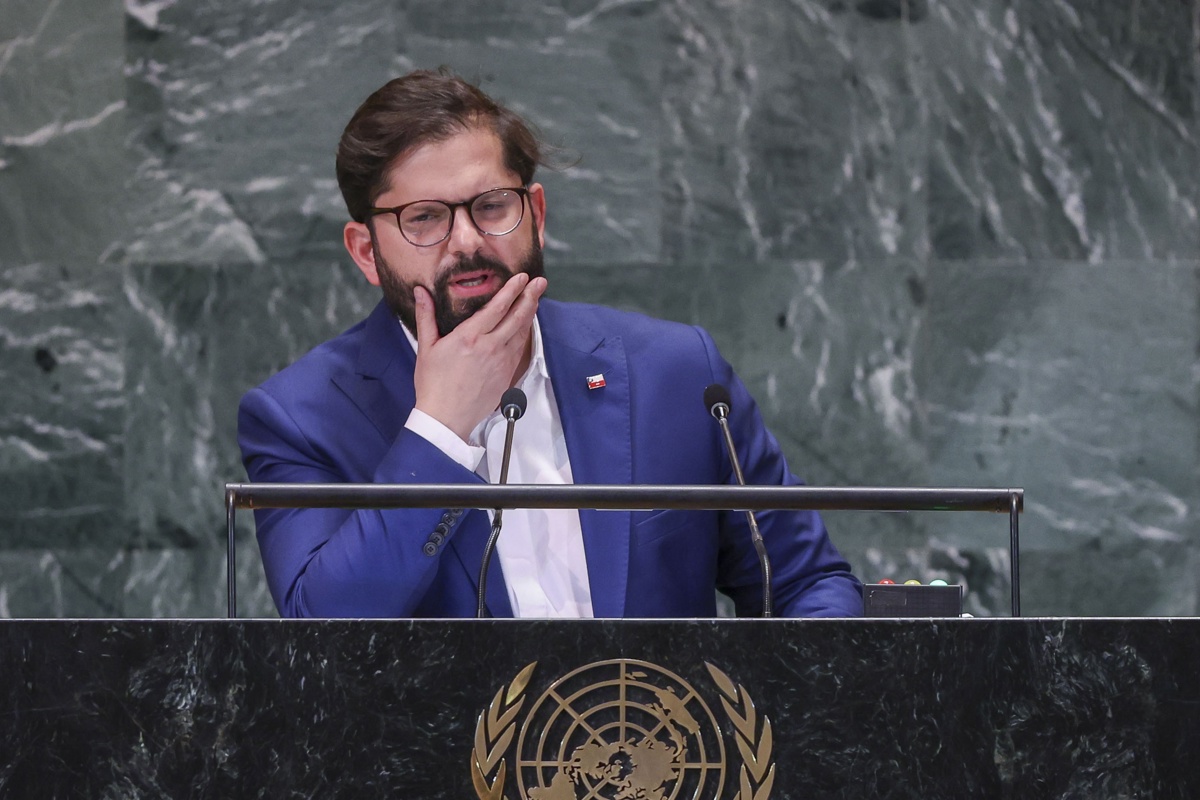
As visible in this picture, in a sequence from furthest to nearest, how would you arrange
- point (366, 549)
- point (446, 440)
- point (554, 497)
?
point (446, 440), point (366, 549), point (554, 497)

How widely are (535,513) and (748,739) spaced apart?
3.09 ft

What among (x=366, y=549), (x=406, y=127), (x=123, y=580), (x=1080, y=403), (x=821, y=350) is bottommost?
(x=123, y=580)

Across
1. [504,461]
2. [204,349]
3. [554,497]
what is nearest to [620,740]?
[554,497]

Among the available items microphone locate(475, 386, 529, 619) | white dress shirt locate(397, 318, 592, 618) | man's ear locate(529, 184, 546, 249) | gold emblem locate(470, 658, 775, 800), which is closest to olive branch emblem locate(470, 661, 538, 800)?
gold emblem locate(470, 658, 775, 800)

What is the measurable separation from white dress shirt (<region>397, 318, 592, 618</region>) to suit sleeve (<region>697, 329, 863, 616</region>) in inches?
10.9

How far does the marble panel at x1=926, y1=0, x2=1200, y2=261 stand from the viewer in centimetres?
387

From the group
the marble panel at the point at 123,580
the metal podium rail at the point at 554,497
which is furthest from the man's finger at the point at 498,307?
the marble panel at the point at 123,580

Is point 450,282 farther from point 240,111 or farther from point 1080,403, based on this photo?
point 1080,403

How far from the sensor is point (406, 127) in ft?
7.97

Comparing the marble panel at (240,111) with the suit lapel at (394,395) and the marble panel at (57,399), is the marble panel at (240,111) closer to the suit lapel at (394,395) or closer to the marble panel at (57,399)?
the marble panel at (57,399)

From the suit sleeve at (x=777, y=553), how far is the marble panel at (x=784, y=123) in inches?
51.9

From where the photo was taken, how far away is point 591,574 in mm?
2314

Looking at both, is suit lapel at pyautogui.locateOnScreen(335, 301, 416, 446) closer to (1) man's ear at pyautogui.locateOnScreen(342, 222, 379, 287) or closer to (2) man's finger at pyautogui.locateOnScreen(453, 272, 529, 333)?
(1) man's ear at pyautogui.locateOnScreen(342, 222, 379, 287)

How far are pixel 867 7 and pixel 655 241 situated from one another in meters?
0.82
